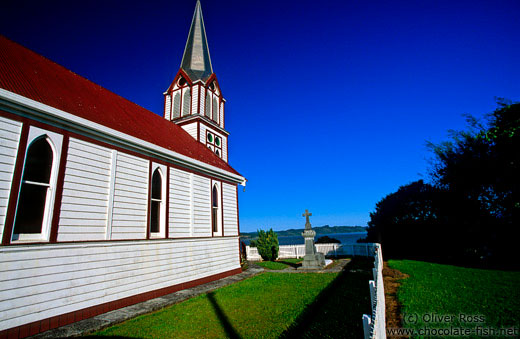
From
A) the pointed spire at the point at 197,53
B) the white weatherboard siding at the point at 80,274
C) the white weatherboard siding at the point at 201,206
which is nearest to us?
the white weatherboard siding at the point at 80,274

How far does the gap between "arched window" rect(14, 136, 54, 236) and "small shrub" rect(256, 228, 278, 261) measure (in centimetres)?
1621

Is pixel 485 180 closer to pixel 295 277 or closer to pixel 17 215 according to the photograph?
pixel 295 277

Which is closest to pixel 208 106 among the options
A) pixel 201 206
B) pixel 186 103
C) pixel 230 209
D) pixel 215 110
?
pixel 215 110

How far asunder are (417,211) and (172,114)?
21678 millimetres

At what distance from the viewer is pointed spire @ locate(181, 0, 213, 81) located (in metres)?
18.7

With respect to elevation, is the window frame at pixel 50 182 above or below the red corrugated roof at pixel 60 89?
below

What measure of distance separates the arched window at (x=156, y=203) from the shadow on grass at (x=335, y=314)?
18.9 ft

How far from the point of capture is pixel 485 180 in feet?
53.4

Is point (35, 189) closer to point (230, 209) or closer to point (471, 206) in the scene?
point (230, 209)

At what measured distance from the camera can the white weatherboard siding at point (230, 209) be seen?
44.0 feet

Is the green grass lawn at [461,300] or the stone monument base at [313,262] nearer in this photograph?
the green grass lawn at [461,300]

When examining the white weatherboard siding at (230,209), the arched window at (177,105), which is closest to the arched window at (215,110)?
the arched window at (177,105)

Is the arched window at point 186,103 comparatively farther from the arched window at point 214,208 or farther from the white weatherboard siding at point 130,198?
the white weatherboard siding at point 130,198

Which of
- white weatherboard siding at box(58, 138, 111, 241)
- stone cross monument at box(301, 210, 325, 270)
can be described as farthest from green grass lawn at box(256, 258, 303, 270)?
white weatherboard siding at box(58, 138, 111, 241)
